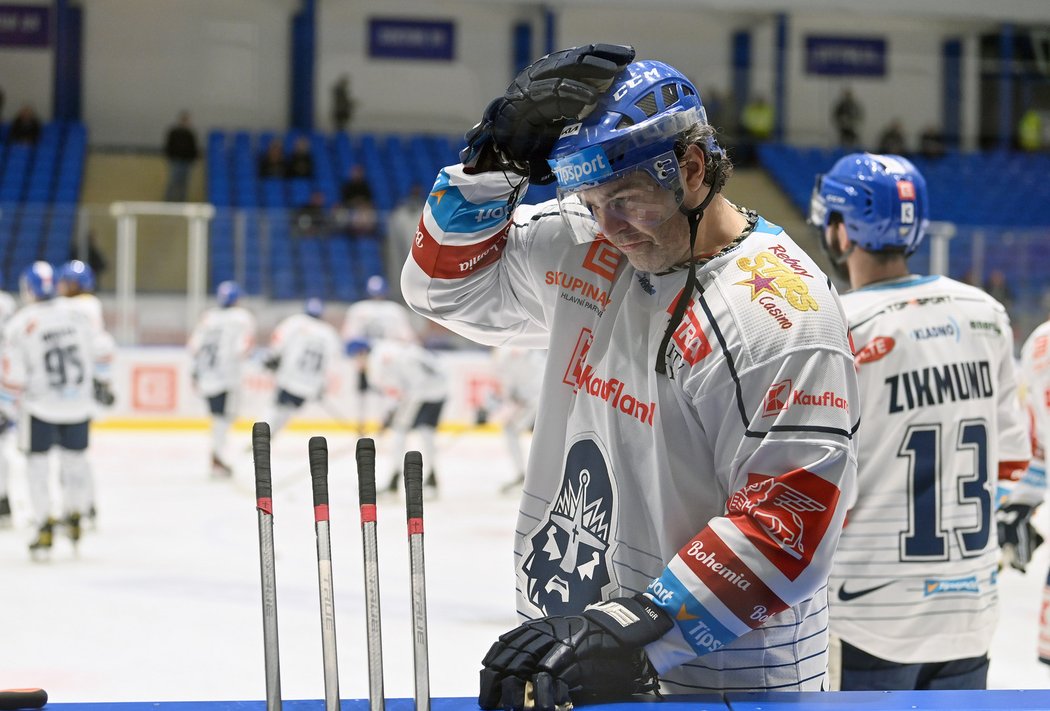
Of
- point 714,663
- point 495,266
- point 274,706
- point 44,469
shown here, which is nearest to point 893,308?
point 495,266

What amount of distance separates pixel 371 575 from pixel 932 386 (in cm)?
161

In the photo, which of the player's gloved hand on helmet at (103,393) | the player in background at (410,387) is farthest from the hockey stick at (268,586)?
the player in background at (410,387)

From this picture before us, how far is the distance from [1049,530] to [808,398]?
6917 mm

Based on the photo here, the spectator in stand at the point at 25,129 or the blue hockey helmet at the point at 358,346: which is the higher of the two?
the spectator in stand at the point at 25,129

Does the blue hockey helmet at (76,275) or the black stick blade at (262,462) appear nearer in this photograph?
the black stick blade at (262,462)

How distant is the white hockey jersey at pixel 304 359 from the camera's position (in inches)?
389

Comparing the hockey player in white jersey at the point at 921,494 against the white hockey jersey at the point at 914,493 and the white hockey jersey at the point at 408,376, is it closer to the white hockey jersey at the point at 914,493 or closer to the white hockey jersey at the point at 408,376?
the white hockey jersey at the point at 914,493

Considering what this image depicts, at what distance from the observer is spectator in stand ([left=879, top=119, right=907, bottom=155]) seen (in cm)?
1728

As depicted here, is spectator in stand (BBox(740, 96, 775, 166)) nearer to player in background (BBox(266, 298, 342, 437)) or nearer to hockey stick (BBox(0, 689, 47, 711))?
player in background (BBox(266, 298, 342, 437))

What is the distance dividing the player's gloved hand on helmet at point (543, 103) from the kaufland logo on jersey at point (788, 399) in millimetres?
423

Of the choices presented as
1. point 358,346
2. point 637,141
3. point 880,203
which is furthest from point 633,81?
point 358,346

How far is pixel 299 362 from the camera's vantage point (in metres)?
9.86

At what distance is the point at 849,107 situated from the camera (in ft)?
59.3

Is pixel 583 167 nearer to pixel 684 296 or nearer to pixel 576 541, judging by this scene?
pixel 684 296
